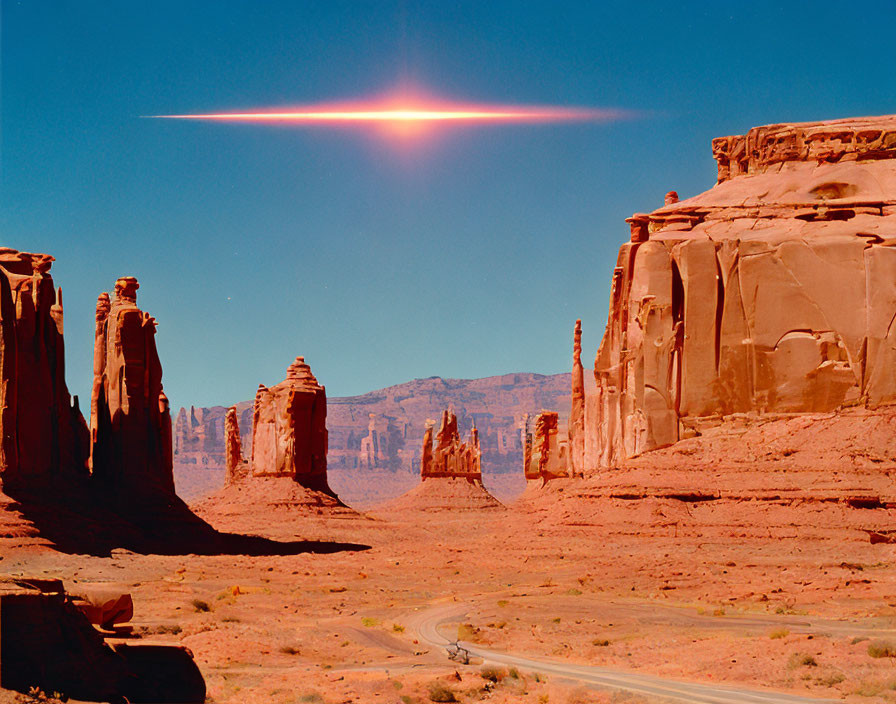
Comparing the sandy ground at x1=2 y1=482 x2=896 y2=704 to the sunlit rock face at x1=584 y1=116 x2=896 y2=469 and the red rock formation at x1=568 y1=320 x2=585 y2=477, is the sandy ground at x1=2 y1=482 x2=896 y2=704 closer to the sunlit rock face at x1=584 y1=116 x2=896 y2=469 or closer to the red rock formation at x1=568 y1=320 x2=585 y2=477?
the sunlit rock face at x1=584 y1=116 x2=896 y2=469

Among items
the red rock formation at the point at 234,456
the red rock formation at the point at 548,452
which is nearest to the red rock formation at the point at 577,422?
the red rock formation at the point at 548,452

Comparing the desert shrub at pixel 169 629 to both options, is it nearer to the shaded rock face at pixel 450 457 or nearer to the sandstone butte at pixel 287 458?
the sandstone butte at pixel 287 458

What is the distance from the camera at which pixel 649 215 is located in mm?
45562

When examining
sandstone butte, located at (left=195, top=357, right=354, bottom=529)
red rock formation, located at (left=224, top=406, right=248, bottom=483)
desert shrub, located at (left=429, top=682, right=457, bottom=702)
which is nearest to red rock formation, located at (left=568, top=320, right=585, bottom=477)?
sandstone butte, located at (left=195, top=357, right=354, bottom=529)

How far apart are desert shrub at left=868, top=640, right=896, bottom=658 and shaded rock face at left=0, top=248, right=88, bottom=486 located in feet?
91.1

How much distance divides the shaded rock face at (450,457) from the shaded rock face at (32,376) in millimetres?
53893

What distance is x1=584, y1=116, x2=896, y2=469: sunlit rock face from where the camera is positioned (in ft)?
132

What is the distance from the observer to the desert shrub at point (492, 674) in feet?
70.3

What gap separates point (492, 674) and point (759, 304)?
2351 centimetres

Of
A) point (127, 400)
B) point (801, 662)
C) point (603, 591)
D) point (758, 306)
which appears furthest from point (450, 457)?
point (801, 662)

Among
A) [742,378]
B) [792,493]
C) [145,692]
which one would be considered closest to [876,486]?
[792,493]

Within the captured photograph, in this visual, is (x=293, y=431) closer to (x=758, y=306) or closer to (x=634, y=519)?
(x=758, y=306)

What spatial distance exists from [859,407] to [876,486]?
508 centimetres

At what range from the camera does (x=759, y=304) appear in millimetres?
41594
